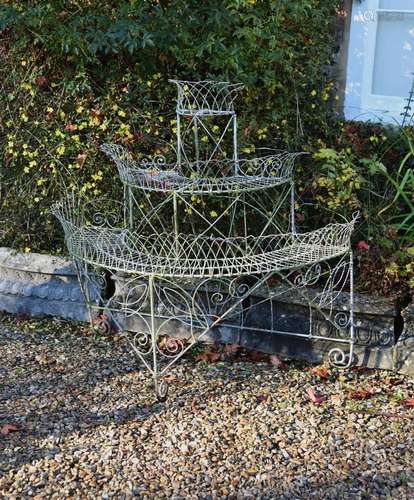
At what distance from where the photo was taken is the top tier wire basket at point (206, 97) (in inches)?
152

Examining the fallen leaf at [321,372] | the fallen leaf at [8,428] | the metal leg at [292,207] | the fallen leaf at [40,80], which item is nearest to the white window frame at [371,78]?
the metal leg at [292,207]

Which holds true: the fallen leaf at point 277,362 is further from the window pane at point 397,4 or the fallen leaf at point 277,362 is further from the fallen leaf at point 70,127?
the window pane at point 397,4

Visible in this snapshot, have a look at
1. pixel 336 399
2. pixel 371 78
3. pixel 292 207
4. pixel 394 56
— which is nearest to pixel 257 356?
pixel 336 399

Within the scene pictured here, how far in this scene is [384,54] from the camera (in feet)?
15.1

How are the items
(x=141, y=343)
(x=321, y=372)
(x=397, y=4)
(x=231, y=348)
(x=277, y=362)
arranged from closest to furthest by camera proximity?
(x=321, y=372), (x=277, y=362), (x=231, y=348), (x=141, y=343), (x=397, y=4)

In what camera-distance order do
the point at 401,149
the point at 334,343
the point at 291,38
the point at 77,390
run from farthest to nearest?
1. the point at 401,149
2. the point at 291,38
3. the point at 334,343
4. the point at 77,390

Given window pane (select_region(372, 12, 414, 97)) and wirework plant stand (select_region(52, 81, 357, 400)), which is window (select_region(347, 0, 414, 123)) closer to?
window pane (select_region(372, 12, 414, 97))

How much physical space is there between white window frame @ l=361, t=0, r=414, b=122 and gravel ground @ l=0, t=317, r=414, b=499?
1.76 metres

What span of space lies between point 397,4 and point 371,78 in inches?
17.9

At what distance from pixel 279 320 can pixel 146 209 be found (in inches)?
39.6

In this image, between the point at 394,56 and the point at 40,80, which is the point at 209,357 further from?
the point at 394,56

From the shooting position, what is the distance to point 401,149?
431cm

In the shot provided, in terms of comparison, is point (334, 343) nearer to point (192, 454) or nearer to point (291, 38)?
point (192, 454)

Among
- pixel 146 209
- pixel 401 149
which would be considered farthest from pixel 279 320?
pixel 401 149
